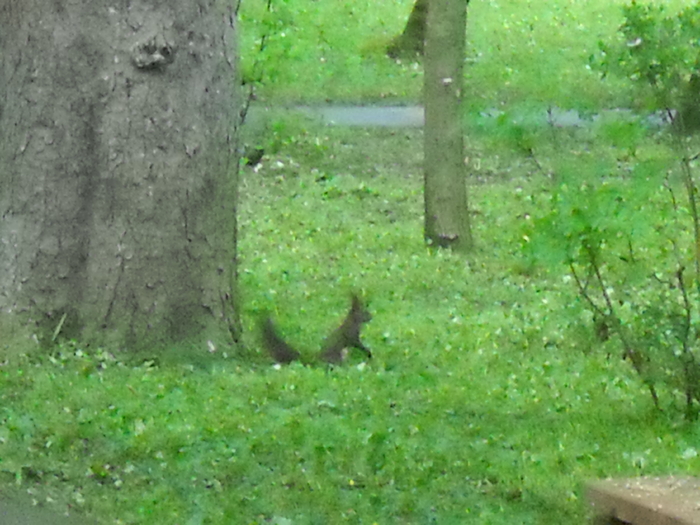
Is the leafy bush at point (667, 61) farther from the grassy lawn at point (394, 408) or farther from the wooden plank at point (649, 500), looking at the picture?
the wooden plank at point (649, 500)

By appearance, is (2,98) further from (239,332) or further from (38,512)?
(38,512)

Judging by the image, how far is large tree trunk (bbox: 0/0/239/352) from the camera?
7027mm

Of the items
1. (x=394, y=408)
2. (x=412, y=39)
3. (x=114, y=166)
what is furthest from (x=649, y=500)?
(x=412, y=39)

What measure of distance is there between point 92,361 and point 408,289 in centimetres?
378

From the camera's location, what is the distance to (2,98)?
7266mm

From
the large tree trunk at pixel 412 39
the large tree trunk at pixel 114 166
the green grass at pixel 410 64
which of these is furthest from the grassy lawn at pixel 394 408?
the large tree trunk at pixel 412 39

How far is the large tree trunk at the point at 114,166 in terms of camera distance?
277 inches

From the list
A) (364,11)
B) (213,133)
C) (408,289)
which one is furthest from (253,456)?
(364,11)

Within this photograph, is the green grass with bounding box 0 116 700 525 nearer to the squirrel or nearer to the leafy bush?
the squirrel

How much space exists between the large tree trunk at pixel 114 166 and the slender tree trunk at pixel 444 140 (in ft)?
16.8

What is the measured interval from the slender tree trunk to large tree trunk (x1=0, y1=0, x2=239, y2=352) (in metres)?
5.11

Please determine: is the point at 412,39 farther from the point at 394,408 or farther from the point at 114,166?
the point at 394,408

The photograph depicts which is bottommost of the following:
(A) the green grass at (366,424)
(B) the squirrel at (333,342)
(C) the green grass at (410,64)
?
(A) the green grass at (366,424)

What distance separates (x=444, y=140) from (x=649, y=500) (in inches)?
327
